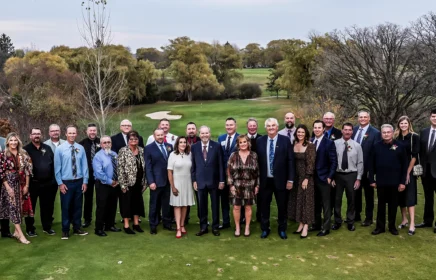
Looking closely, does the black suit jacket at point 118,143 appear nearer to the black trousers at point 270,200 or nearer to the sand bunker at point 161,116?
the black trousers at point 270,200

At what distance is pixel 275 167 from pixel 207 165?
3.51 feet

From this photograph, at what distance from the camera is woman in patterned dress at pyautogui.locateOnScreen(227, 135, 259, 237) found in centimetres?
627

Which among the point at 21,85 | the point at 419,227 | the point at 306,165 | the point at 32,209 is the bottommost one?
the point at 419,227

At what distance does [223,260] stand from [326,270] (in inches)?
53.4

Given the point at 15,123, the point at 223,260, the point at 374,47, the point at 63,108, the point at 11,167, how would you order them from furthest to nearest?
the point at 63,108 → the point at 374,47 → the point at 15,123 → the point at 11,167 → the point at 223,260

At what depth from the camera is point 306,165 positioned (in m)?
6.38

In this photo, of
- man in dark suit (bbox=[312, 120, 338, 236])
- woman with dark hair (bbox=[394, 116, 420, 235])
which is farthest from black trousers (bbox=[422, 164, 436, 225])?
man in dark suit (bbox=[312, 120, 338, 236])

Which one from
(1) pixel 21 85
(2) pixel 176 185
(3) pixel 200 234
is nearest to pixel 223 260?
(3) pixel 200 234

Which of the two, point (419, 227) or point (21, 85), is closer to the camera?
point (419, 227)

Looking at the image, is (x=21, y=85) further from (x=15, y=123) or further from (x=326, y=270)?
(x=326, y=270)

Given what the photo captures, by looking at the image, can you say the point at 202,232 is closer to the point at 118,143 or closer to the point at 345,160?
the point at 118,143

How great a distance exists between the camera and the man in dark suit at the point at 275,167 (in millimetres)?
6281

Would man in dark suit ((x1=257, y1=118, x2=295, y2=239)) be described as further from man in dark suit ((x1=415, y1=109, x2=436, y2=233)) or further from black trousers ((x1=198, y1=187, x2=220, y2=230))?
man in dark suit ((x1=415, y1=109, x2=436, y2=233))

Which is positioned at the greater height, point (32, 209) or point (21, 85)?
point (21, 85)
